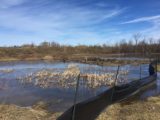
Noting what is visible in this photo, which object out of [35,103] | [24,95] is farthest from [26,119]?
[24,95]

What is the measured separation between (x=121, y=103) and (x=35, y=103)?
3983mm

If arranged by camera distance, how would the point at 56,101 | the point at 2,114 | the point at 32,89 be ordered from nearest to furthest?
the point at 2,114
the point at 56,101
the point at 32,89

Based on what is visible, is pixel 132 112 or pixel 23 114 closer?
pixel 23 114

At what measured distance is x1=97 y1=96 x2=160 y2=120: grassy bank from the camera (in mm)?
9062

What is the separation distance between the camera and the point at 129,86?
41.8 feet

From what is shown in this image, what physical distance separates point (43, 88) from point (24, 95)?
2168mm

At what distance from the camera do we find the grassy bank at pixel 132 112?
9.06 meters

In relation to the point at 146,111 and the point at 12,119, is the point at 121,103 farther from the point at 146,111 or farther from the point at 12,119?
the point at 12,119

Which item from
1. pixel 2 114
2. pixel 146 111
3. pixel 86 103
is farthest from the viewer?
pixel 146 111

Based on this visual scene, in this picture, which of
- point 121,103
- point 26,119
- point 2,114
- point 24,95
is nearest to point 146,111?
point 121,103

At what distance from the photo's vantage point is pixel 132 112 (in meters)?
9.86

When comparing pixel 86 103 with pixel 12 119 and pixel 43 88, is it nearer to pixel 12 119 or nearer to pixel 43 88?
pixel 12 119

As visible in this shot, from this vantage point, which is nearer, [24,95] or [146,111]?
[146,111]

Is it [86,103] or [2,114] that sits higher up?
[86,103]
